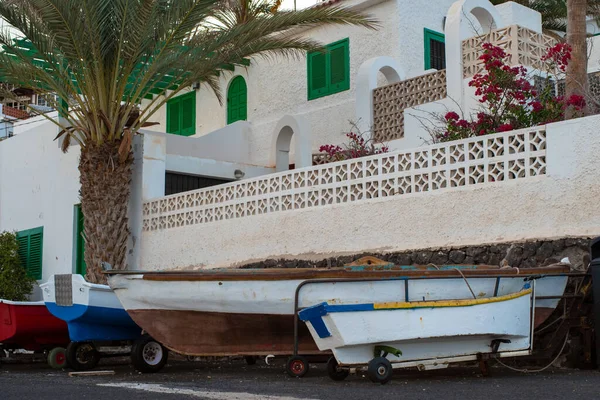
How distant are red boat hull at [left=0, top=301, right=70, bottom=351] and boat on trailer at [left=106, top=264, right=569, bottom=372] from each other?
90.5 inches

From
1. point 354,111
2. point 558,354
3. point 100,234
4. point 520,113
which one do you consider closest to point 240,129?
point 354,111

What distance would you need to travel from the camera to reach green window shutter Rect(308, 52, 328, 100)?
19.2 m

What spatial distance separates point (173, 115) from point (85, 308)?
1332cm

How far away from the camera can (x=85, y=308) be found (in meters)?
10.2

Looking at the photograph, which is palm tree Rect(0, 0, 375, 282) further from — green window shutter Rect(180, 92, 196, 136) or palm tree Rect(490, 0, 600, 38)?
palm tree Rect(490, 0, 600, 38)

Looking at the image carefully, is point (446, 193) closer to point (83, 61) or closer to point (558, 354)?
point (558, 354)

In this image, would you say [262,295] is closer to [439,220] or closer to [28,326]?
[439,220]

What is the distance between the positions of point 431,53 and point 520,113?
7.36 metres

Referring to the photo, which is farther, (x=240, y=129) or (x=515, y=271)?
(x=240, y=129)

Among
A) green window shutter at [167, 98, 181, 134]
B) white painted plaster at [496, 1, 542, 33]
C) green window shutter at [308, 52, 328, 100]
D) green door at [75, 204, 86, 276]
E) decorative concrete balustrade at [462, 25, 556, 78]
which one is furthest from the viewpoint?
green window shutter at [167, 98, 181, 134]

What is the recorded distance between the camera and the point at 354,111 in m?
18.0

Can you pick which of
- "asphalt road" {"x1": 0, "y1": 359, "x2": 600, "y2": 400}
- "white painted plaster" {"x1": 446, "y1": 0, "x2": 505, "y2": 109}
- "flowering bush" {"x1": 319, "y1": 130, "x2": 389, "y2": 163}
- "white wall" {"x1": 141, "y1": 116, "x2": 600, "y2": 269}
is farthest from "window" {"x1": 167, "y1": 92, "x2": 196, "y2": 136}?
"asphalt road" {"x1": 0, "y1": 359, "x2": 600, "y2": 400}

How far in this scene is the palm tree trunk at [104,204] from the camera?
15062 millimetres

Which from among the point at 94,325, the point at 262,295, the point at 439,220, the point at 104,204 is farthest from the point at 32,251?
the point at 262,295
